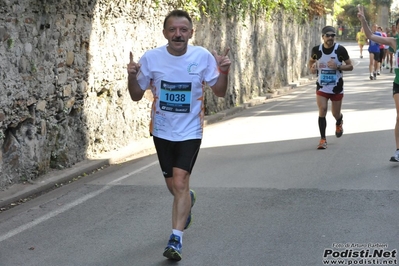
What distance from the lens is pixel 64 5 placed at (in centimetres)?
1103

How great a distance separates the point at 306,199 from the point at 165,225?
1752 millimetres

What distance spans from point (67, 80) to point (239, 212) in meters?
4.18

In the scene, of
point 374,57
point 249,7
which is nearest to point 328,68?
point 249,7

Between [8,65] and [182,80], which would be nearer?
[182,80]

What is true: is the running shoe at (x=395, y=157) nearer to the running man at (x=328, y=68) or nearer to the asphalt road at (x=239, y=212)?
the asphalt road at (x=239, y=212)

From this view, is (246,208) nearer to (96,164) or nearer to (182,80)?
(182,80)

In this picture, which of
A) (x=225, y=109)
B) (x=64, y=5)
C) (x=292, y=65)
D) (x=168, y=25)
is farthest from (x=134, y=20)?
(x=292, y=65)

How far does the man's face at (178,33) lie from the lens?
6.41 meters

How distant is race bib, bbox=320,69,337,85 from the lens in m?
12.3

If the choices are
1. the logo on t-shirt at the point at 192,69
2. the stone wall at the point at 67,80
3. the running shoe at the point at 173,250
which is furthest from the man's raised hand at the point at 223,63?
the running shoe at the point at 173,250

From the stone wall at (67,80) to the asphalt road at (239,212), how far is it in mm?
676

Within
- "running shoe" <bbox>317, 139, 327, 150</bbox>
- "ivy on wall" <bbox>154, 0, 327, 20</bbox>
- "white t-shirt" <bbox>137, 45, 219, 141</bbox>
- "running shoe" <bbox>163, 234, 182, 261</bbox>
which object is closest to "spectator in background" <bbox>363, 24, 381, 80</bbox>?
"ivy on wall" <bbox>154, 0, 327, 20</bbox>

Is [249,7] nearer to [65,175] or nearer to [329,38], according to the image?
[329,38]

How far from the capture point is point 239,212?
8.01m
